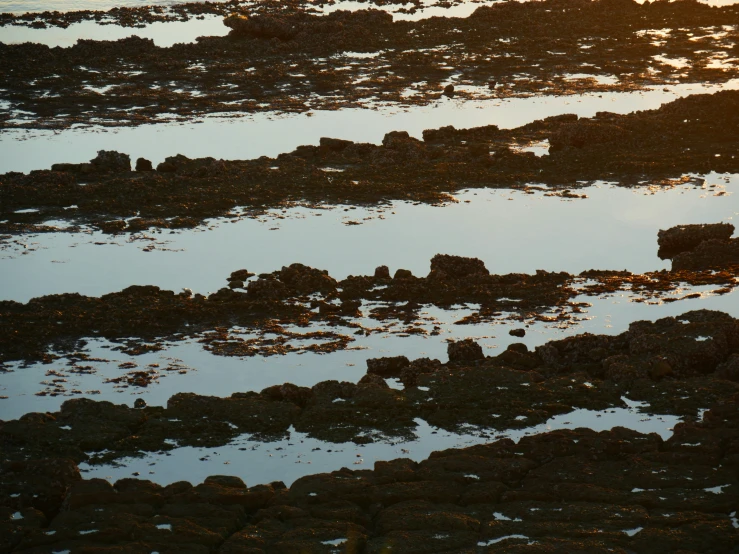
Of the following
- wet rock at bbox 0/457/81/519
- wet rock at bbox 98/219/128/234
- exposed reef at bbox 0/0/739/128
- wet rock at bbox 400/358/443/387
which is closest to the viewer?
wet rock at bbox 0/457/81/519

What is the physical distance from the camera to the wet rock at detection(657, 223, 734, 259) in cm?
1627

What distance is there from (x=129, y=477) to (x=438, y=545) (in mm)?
3151

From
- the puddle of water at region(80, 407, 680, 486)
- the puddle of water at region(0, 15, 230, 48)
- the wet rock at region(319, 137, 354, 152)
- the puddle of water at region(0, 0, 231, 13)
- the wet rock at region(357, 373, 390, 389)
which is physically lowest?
the puddle of water at region(80, 407, 680, 486)

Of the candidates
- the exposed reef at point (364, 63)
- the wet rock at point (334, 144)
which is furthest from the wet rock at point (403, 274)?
the exposed reef at point (364, 63)

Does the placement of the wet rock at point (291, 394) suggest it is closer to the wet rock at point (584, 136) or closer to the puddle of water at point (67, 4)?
the wet rock at point (584, 136)

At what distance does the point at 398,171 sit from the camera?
2050cm

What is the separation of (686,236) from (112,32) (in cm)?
2785

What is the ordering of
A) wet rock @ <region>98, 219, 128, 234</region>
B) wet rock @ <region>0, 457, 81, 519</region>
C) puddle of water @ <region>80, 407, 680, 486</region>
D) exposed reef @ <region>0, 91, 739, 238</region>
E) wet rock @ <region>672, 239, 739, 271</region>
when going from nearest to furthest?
wet rock @ <region>0, 457, 81, 519</region>
puddle of water @ <region>80, 407, 680, 486</region>
wet rock @ <region>672, 239, 739, 271</region>
wet rock @ <region>98, 219, 128, 234</region>
exposed reef @ <region>0, 91, 739, 238</region>

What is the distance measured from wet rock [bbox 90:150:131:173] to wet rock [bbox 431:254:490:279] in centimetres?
836

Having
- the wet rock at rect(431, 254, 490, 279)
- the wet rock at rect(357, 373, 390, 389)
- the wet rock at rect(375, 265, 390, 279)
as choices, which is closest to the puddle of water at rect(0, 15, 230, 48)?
the wet rock at rect(375, 265, 390, 279)

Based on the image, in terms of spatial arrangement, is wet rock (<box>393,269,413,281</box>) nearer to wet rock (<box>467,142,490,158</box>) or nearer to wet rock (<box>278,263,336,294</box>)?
wet rock (<box>278,263,336,294</box>)

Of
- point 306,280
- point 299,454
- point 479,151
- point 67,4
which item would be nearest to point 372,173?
point 479,151

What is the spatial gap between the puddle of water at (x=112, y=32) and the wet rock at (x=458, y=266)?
22.7 m

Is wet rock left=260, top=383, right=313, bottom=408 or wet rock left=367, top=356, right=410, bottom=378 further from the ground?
wet rock left=260, top=383, right=313, bottom=408
